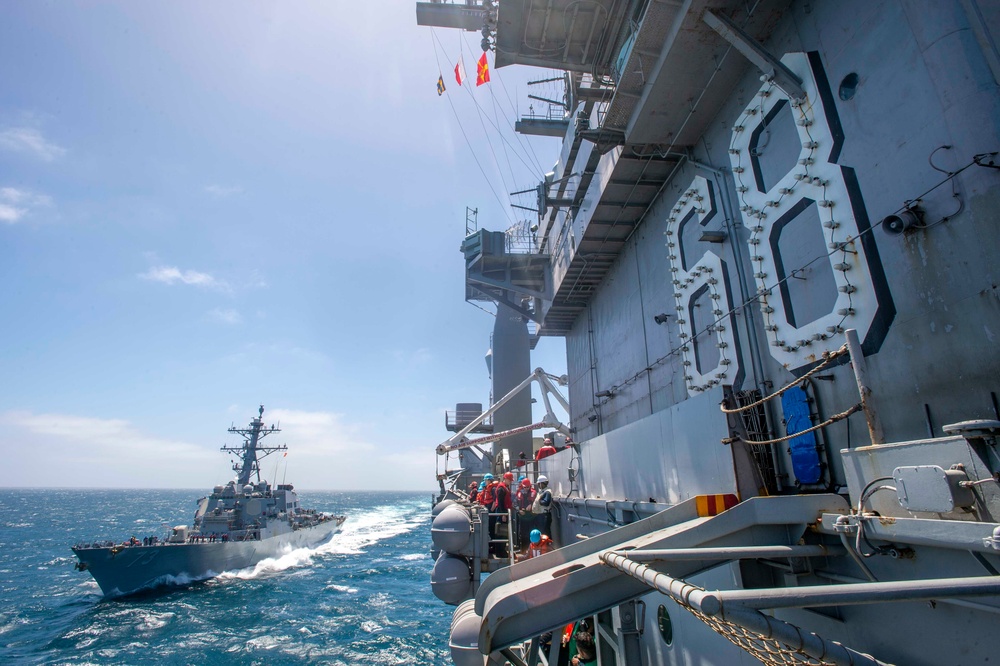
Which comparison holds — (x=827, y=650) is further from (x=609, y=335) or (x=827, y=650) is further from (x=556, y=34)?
(x=609, y=335)

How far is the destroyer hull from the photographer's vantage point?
2359 cm

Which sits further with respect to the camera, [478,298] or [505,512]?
[478,298]

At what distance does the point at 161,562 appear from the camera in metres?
25.1

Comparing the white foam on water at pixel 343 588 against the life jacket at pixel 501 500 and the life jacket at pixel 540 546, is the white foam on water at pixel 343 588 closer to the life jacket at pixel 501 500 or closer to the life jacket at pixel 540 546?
the life jacket at pixel 501 500

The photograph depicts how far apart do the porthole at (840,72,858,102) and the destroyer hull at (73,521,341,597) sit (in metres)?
32.9

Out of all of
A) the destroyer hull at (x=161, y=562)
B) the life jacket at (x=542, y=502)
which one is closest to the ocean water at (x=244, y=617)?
the destroyer hull at (x=161, y=562)

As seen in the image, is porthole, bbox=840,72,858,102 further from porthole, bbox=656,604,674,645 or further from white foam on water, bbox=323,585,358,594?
white foam on water, bbox=323,585,358,594

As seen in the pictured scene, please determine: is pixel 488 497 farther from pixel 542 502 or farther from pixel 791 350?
pixel 791 350

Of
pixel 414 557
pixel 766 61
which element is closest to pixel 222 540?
pixel 414 557

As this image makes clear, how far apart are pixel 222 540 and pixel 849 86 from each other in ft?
113

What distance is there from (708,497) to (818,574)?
1.13 metres

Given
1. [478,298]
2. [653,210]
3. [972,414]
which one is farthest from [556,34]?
[478,298]

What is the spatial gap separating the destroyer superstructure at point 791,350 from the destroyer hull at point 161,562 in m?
24.4

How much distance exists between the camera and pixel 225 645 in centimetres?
1669
